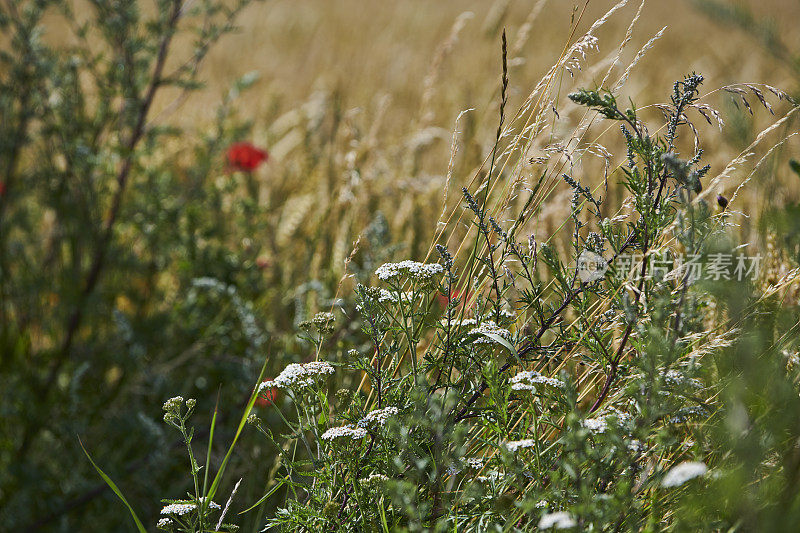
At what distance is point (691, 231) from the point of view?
2.70ft

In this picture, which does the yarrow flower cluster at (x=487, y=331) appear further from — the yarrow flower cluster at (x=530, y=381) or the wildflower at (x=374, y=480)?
the wildflower at (x=374, y=480)

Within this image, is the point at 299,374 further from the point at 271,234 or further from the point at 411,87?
the point at 411,87

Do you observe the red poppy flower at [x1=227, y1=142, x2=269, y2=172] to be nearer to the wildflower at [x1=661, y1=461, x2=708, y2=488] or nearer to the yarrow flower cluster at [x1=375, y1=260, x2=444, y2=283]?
the yarrow flower cluster at [x1=375, y1=260, x2=444, y2=283]

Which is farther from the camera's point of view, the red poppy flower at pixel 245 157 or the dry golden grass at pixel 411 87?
the red poppy flower at pixel 245 157

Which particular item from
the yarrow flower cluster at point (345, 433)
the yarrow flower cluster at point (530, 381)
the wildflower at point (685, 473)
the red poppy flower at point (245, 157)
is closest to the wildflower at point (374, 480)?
the yarrow flower cluster at point (345, 433)

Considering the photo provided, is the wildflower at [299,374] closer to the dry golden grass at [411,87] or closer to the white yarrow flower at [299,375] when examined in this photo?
the white yarrow flower at [299,375]

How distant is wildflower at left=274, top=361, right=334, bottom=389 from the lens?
0.95m

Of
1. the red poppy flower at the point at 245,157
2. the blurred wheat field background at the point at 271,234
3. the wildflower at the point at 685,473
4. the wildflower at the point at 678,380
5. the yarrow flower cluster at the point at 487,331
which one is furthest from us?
the red poppy flower at the point at 245,157

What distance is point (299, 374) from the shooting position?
0.98m

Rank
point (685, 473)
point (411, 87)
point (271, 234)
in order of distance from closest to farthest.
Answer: point (685, 473)
point (271, 234)
point (411, 87)

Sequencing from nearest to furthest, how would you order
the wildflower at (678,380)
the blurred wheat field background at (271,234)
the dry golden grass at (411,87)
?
the wildflower at (678,380)
the blurred wheat field background at (271,234)
the dry golden grass at (411,87)

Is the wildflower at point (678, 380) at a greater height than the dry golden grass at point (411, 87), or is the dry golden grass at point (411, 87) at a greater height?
the dry golden grass at point (411, 87)

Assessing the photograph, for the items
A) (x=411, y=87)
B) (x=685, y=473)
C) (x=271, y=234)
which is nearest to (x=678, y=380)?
(x=685, y=473)

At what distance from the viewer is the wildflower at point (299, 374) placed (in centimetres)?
95
